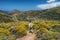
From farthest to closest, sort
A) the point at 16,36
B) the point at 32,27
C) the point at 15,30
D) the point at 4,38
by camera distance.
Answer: the point at 32,27 → the point at 15,30 → the point at 16,36 → the point at 4,38

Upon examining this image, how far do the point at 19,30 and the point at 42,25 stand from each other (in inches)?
409

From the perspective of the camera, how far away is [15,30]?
37.8m

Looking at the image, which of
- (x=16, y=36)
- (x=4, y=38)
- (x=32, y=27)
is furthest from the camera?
(x=32, y=27)

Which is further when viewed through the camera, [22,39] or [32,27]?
[32,27]

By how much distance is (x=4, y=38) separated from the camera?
29.9 m

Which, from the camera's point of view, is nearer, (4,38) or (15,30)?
(4,38)

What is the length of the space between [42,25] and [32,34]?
7.69 metres

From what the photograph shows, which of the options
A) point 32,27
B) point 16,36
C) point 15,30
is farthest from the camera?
point 32,27

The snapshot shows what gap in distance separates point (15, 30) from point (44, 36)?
8744 mm

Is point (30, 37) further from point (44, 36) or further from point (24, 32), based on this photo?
A: point (44, 36)

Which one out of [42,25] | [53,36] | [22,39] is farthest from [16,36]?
[42,25]

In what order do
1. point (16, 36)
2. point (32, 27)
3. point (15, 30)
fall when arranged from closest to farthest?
point (16, 36), point (15, 30), point (32, 27)

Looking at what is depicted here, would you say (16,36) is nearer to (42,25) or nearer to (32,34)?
(32,34)

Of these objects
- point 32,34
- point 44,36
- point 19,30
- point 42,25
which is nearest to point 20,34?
point 19,30
